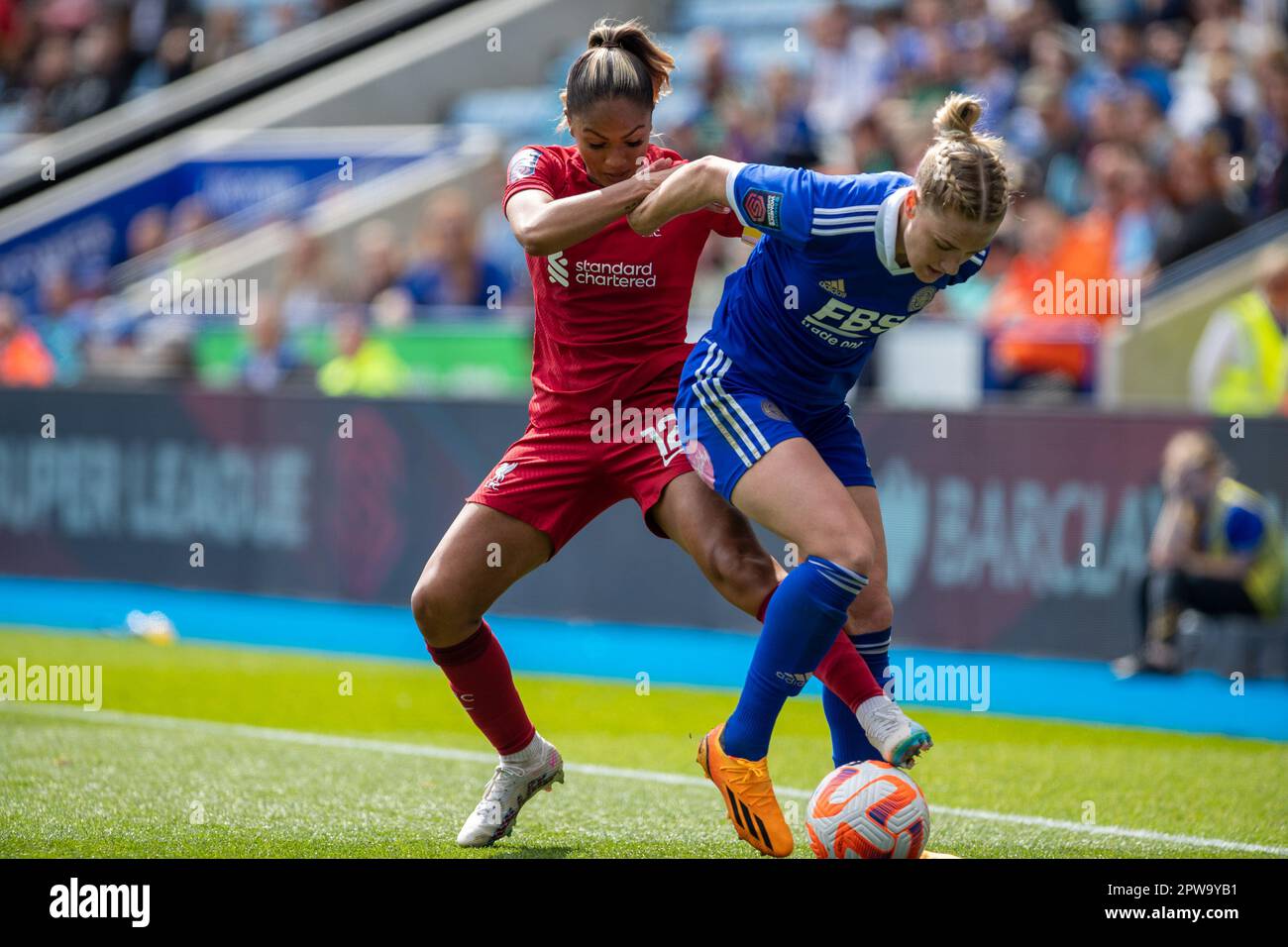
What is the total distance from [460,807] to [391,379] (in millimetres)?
7263

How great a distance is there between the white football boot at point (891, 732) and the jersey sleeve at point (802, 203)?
137cm

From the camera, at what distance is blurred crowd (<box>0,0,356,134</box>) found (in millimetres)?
20531

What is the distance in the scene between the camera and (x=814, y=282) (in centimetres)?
521

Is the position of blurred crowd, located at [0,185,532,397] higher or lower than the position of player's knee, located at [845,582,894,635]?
higher

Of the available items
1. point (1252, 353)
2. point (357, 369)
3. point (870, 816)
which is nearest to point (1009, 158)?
point (1252, 353)

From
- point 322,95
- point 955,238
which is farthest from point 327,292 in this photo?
point 955,238

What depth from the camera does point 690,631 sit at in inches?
452

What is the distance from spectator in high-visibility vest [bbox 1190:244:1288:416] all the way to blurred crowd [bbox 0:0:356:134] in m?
12.1

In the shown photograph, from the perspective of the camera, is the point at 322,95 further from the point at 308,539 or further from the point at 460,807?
the point at 460,807

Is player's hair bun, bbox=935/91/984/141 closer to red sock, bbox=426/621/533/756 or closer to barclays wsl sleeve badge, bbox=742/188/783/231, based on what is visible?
barclays wsl sleeve badge, bbox=742/188/783/231

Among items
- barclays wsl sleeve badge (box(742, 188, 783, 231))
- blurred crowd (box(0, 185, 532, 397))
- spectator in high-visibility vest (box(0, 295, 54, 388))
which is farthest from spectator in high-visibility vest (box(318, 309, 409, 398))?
barclays wsl sleeve badge (box(742, 188, 783, 231))

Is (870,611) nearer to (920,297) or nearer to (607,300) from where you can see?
(920,297)

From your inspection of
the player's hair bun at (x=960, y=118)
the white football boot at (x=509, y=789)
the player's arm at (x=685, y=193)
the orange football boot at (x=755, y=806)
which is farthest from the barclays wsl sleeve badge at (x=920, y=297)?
the white football boot at (x=509, y=789)

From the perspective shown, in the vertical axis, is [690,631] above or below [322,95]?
below
